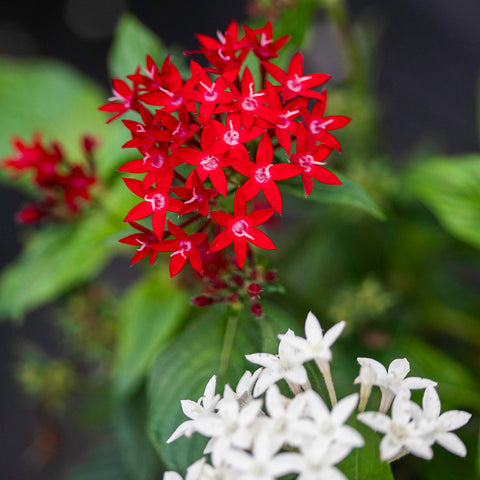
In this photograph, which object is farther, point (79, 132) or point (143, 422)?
point (79, 132)

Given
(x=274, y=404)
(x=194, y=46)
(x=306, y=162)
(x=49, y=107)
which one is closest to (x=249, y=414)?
(x=274, y=404)

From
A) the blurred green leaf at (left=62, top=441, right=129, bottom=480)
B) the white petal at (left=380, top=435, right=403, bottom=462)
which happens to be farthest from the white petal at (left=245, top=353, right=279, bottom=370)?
the blurred green leaf at (left=62, top=441, right=129, bottom=480)

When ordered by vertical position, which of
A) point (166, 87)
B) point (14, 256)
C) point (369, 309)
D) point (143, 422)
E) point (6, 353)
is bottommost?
point (6, 353)

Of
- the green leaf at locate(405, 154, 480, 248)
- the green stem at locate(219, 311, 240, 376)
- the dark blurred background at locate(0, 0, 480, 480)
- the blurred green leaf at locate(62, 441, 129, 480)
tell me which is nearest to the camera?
the green stem at locate(219, 311, 240, 376)

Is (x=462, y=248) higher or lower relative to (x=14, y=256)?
higher

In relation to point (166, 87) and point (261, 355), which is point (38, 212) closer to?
point (166, 87)

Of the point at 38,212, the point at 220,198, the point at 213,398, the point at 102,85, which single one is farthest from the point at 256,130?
the point at 102,85

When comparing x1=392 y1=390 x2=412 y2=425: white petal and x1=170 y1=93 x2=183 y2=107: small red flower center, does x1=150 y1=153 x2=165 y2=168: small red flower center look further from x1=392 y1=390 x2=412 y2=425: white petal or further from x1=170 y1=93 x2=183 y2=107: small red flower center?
x1=392 y1=390 x2=412 y2=425: white petal
